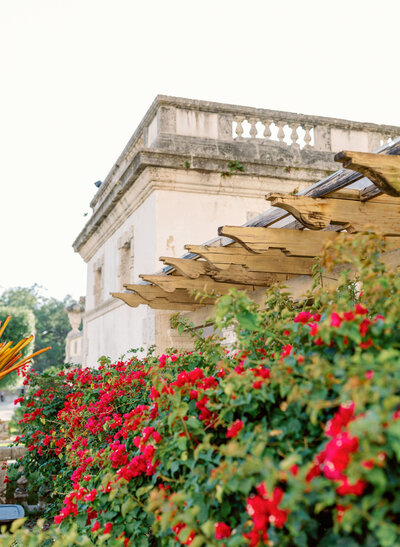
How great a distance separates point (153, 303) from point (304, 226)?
3539 mm

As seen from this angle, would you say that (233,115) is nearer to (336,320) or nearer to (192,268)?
(192,268)

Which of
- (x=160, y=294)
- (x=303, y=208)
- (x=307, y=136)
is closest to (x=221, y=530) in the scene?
(x=303, y=208)

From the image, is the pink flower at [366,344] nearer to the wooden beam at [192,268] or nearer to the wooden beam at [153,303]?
the wooden beam at [192,268]

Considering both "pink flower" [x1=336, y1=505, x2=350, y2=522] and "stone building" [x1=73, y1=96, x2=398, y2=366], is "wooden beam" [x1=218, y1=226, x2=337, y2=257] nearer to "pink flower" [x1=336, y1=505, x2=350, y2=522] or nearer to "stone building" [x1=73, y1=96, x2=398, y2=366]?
"pink flower" [x1=336, y1=505, x2=350, y2=522]

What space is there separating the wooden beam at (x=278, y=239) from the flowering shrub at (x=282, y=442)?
0.96 m

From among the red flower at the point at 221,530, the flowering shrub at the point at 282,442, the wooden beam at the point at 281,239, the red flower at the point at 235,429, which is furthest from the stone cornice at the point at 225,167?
the red flower at the point at 221,530

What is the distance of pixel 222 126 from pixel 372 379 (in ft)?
24.7

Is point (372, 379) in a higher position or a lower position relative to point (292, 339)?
lower

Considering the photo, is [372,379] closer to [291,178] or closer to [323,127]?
[291,178]

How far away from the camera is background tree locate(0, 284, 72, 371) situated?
56062 mm

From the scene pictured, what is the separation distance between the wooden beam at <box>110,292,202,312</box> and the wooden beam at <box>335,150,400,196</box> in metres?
4.02

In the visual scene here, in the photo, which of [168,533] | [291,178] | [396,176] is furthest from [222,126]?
[168,533]

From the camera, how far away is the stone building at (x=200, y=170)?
7.97 m

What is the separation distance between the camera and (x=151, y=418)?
8.35 ft
